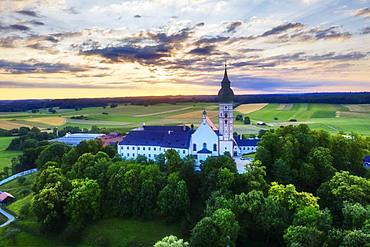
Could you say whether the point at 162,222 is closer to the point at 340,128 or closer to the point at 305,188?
the point at 305,188

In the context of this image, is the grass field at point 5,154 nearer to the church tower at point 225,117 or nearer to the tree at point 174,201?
the tree at point 174,201

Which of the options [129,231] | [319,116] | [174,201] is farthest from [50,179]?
[319,116]

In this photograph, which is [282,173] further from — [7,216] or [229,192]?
[7,216]

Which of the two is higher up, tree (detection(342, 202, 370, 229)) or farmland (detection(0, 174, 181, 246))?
tree (detection(342, 202, 370, 229))

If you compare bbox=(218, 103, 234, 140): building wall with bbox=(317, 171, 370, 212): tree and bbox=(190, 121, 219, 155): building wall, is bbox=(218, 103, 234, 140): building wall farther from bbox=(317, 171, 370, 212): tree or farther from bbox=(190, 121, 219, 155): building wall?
bbox=(317, 171, 370, 212): tree

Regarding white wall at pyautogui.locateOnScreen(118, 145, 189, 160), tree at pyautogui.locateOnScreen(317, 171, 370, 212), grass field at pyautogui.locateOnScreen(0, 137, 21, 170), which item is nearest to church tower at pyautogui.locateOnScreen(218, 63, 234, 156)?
white wall at pyautogui.locateOnScreen(118, 145, 189, 160)

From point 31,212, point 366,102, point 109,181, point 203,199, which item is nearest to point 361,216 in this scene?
point 203,199

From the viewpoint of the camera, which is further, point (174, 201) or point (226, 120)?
point (226, 120)
